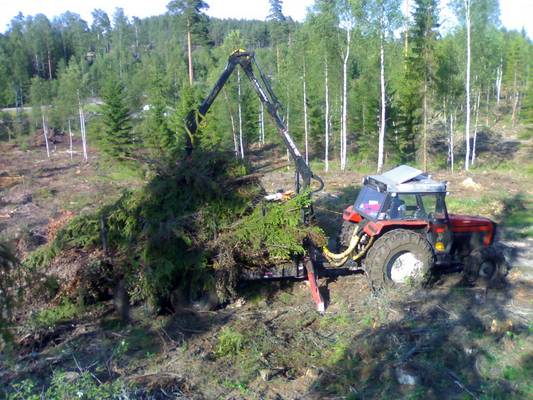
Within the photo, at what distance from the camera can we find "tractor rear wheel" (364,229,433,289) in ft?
28.2

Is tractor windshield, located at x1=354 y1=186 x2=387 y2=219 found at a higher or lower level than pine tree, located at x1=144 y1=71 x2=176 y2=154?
lower

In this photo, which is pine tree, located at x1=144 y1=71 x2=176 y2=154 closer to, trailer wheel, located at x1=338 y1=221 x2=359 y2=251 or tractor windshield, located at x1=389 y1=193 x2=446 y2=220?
trailer wheel, located at x1=338 y1=221 x2=359 y2=251

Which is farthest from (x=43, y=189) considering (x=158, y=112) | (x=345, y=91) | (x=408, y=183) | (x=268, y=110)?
(x=408, y=183)

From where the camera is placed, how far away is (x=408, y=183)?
8.96 m

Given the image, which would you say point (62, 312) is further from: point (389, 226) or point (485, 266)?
point (485, 266)

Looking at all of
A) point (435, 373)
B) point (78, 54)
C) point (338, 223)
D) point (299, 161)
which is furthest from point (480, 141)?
point (78, 54)

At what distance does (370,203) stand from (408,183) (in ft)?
2.54

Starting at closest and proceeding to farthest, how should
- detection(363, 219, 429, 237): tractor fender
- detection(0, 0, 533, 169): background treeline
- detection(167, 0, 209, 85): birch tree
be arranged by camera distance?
1. detection(363, 219, 429, 237): tractor fender
2. detection(0, 0, 533, 169): background treeline
3. detection(167, 0, 209, 85): birch tree

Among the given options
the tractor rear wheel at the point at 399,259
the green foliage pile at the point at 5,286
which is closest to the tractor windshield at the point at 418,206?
the tractor rear wheel at the point at 399,259

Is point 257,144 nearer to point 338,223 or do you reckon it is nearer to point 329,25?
point 329,25

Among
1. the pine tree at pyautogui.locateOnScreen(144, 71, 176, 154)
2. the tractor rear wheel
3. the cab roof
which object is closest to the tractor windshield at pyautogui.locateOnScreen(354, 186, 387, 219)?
the cab roof

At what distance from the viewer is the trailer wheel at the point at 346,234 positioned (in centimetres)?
990

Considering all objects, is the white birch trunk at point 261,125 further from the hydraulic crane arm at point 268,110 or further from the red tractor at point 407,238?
the red tractor at point 407,238

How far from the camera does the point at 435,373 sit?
6109 millimetres
